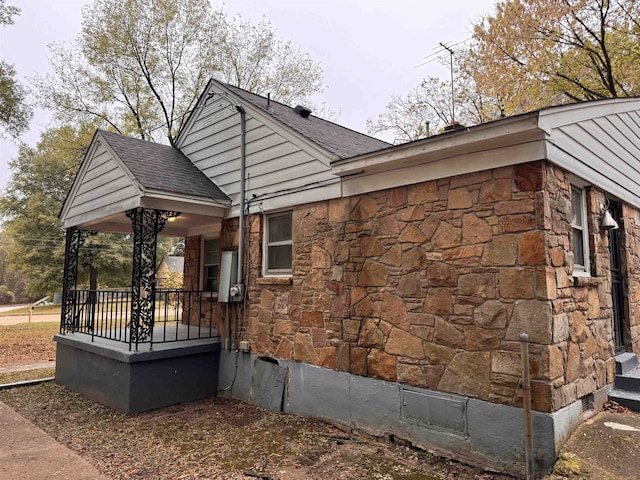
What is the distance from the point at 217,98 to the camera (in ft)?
23.7

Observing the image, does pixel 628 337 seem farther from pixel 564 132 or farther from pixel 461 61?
pixel 461 61

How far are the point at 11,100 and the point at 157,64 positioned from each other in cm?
515

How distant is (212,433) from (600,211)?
211 inches

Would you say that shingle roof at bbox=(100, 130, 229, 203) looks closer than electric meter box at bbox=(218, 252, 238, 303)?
Yes

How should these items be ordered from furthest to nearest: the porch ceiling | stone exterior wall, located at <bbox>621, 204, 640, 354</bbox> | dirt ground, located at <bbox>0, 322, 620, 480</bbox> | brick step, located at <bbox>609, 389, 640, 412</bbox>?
the porch ceiling
stone exterior wall, located at <bbox>621, 204, 640, 354</bbox>
brick step, located at <bbox>609, 389, 640, 412</bbox>
dirt ground, located at <bbox>0, 322, 620, 480</bbox>

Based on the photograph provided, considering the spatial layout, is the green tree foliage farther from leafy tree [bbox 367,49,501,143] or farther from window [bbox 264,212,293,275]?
window [bbox 264,212,293,275]

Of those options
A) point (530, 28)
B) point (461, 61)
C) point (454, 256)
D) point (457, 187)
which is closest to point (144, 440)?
point (454, 256)

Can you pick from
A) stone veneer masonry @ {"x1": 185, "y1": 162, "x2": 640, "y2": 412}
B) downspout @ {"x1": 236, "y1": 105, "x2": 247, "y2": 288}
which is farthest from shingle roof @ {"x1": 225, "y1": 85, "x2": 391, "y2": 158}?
stone veneer masonry @ {"x1": 185, "y1": 162, "x2": 640, "y2": 412}

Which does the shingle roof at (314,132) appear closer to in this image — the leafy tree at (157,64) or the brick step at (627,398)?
the brick step at (627,398)

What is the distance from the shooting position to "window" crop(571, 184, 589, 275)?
4242 millimetres

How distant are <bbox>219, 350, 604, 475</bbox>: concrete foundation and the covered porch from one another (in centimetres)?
115

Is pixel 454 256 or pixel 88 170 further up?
pixel 88 170

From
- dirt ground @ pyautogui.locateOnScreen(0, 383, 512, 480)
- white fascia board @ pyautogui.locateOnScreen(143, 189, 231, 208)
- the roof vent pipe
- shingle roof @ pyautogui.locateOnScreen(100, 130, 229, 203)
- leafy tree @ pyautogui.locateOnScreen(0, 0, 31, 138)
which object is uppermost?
leafy tree @ pyautogui.locateOnScreen(0, 0, 31, 138)

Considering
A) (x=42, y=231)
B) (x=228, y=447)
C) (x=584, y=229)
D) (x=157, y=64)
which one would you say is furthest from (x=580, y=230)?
(x=42, y=231)
